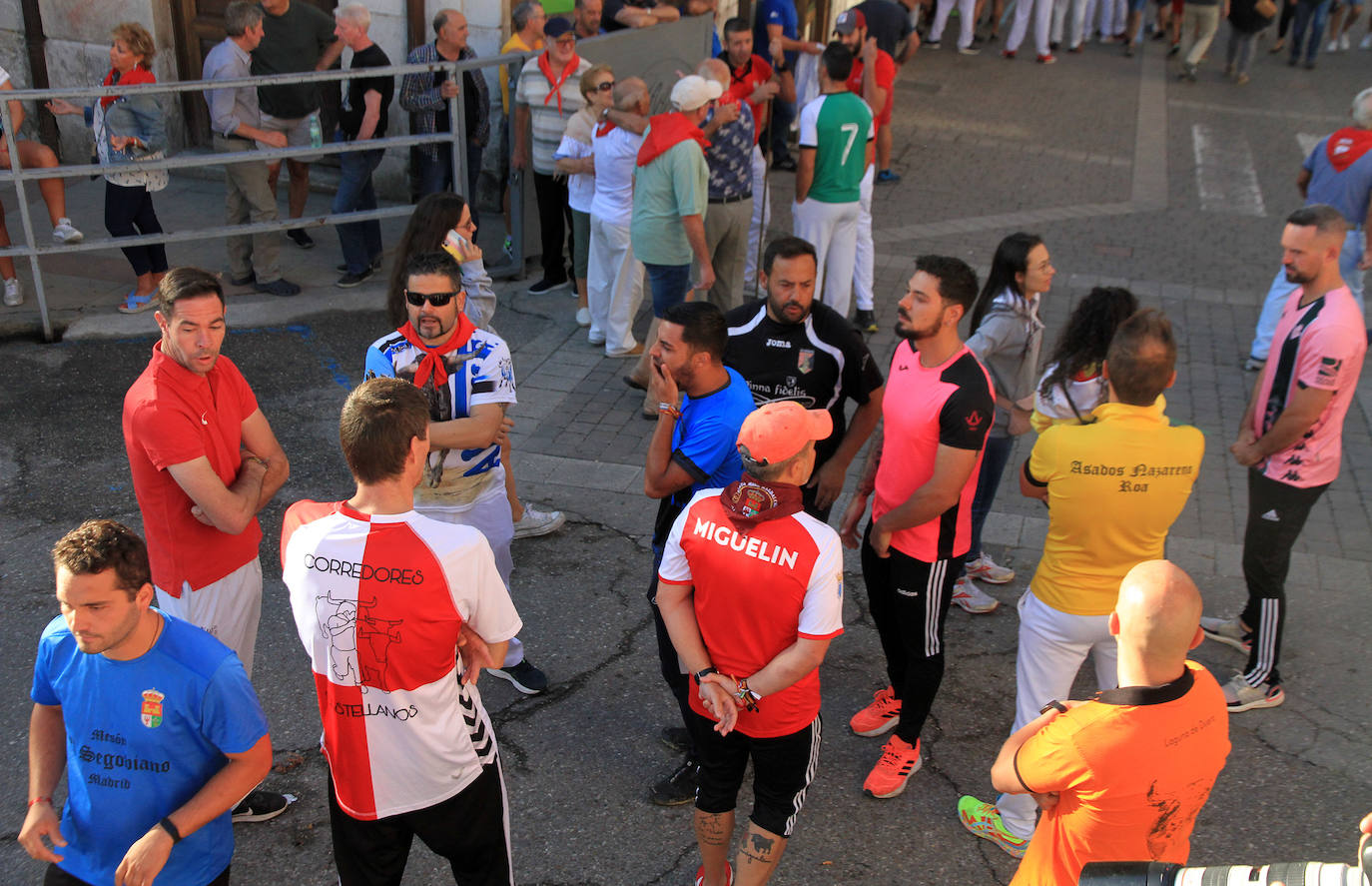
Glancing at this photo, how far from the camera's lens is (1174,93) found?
55.1ft

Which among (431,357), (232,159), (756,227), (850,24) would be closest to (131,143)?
(232,159)

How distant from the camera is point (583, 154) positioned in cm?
816

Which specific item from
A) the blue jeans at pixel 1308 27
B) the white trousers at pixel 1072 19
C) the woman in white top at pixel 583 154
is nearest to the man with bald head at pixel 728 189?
the woman in white top at pixel 583 154

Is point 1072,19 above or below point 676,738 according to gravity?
above

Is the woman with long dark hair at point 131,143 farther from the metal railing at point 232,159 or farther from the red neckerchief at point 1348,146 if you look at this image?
the red neckerchief at point 1348,146

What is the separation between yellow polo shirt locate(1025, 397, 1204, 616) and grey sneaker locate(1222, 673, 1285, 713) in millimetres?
1458

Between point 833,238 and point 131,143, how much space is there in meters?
5.00

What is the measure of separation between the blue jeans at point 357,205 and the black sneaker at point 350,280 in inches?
1.0

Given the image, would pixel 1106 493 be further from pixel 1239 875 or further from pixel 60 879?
pixel 60 879

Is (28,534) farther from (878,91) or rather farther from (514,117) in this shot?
(878,91)

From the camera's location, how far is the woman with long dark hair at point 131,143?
25.5ft

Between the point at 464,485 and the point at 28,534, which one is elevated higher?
the point at 464,485

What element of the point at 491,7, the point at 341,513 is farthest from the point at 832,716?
the point at 491,7

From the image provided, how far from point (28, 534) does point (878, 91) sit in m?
8.12
